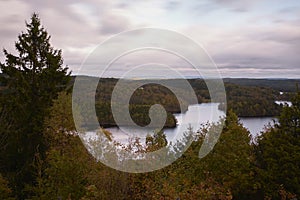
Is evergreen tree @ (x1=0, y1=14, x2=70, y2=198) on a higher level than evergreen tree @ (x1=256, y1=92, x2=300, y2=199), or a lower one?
higher

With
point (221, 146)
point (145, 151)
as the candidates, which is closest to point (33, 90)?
point (145, 151)

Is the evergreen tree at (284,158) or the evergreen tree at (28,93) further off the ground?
the evergreen tree at (28,93)

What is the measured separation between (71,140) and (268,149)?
11790mm

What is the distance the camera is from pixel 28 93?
2106 centimetres

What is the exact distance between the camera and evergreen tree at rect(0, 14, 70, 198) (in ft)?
65.3

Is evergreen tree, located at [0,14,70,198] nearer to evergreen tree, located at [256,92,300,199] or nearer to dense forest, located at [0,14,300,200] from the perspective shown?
dense forest, located at [0,14,300,200]

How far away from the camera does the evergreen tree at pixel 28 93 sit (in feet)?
65.3

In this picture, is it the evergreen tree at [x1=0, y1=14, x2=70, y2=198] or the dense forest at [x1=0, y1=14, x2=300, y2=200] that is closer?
the dense forest at [x1=0, y1=14, x2=300, y2=200]

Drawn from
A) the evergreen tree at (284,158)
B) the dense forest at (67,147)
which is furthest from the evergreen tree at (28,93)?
the evergreen tree at (284,158)

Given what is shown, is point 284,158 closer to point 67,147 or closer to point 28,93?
point 67,147

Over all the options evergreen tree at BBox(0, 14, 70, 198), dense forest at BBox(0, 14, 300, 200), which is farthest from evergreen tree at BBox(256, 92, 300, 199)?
evergreen tree at BBox(0, 14, 70, 198)

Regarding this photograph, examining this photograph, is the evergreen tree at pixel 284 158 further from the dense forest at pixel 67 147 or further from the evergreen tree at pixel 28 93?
A: the evergreen tree at pixel 28 93

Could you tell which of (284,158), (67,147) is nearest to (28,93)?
(67,147)

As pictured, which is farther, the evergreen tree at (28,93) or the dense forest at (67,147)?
the evergreen tree at (28,93)
